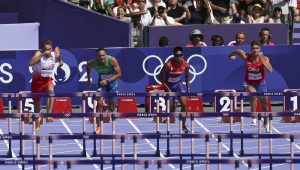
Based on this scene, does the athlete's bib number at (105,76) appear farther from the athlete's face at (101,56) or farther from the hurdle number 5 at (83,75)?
the hurdle number 5 at (83,75)

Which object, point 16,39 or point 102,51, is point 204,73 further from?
point 16,39

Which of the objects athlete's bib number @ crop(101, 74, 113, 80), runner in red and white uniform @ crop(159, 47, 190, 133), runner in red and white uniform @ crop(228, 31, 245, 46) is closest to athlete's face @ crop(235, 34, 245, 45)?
runner in red and white uniform @ crop(228, 31, 245, 46)

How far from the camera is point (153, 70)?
16.9 meters

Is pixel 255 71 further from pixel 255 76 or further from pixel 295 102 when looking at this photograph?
pixel 295 102

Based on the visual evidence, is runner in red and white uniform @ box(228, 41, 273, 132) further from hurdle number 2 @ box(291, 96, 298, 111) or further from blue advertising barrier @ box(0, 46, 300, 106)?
blue advertising barrier @ box(0, 46, 300, 106)

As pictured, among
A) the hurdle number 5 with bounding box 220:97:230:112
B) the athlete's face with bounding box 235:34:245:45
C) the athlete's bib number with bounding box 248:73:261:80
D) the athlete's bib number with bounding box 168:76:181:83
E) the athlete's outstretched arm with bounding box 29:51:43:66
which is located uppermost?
the athlete's face with bounding box 235:34:245:45

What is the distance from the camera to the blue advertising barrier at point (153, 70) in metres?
16.8

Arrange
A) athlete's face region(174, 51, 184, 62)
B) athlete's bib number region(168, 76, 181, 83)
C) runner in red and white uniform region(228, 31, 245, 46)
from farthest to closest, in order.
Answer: runner in red and white uniform region(228, 31, 245, 46) < athlete's bib number region(168, 76, 181, 83) < athlete's face region(174, 51, 184, 62)

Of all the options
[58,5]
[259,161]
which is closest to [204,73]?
[58,5]

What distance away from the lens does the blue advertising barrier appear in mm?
16844

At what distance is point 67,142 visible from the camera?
12.9 metres

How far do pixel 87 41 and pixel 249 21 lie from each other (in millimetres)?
5458

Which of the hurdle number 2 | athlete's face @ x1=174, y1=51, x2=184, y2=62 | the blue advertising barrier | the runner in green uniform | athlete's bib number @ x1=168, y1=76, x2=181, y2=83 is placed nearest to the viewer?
athlete's face @ x1=174, y1=51, x2=184, y2=62

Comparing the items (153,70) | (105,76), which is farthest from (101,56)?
(153,70)
